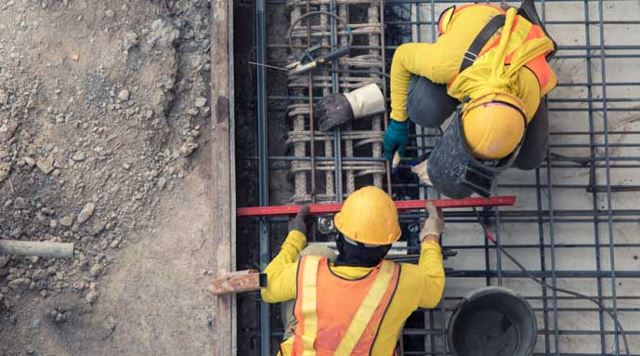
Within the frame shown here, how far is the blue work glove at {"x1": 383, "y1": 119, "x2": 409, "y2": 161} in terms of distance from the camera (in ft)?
13.8

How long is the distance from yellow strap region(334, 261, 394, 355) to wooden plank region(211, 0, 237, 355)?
977mm

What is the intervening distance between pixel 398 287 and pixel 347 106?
1.33 meters

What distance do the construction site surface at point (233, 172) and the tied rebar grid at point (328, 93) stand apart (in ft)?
0.04

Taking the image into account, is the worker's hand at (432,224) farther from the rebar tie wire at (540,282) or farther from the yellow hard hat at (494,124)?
the yellow hard hat at (494,124)

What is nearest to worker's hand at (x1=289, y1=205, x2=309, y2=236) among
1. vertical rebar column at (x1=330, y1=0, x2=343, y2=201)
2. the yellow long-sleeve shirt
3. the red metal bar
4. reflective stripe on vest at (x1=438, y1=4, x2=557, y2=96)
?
the red metal bar

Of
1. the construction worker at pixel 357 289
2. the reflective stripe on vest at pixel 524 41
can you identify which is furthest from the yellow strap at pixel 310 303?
the reflective stripe on vest at pixel 524 41

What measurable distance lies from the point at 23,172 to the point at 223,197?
3.93 ft

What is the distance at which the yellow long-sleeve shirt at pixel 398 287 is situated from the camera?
3.44 metres

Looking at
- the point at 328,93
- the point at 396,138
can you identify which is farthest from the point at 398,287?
the point at 328,93

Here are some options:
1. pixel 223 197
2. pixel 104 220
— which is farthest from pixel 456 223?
pixel 104 220

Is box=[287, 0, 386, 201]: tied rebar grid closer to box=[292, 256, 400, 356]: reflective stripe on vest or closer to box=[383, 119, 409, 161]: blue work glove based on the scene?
box=[383, 119, 409, 161]: blue work glove

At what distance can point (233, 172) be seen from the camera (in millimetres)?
4207

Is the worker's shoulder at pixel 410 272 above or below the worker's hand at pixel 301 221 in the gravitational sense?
below

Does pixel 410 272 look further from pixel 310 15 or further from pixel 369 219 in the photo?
pixel 310 15
